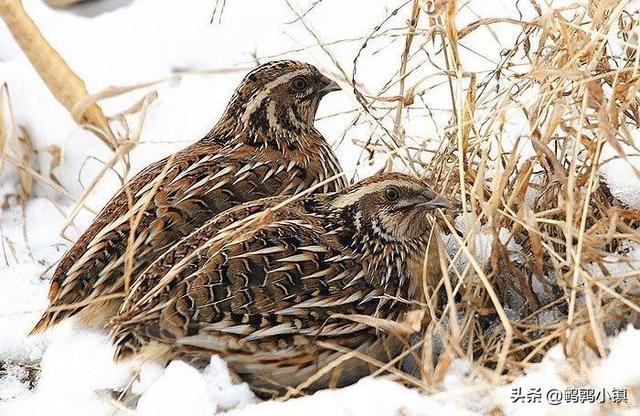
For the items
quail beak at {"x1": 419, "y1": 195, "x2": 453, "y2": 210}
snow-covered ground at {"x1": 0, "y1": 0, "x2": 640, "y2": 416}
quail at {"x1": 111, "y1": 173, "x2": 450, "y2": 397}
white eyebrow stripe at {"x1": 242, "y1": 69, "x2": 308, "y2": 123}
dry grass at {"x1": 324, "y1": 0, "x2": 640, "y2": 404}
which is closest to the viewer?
snow-covered ground at {"x1": 0, "y1": 0, "x2": 640, "y2": 416}

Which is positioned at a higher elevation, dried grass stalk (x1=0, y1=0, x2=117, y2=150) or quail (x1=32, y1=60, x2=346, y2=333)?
dried grass stalk (x1=0, y1=0, x2=117, y2=150)

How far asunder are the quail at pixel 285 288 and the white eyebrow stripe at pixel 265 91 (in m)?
0.58

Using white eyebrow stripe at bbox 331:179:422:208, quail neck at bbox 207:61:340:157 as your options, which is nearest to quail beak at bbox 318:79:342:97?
quail neck at bbox 207:61:340:157

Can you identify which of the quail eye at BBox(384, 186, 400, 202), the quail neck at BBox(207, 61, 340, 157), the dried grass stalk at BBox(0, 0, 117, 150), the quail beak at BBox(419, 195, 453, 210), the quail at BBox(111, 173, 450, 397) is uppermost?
the dried grass stalk at BBox(0, 0, 117, 150)

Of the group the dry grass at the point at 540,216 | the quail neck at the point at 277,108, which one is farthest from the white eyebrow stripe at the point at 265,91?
the dry grass at the point at 540,216

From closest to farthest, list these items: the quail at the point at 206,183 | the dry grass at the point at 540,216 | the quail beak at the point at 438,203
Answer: the dry grass at the point at 540,216, the quail beak at the point at 438,203, the quail at the point at 206,183

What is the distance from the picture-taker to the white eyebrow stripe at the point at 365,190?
10.5 feet

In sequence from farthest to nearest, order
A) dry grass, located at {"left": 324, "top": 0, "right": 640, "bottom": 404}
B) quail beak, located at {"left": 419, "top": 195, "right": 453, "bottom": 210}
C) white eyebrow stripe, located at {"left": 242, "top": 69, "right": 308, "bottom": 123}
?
white eyebrow stripe, located at {"left": 242, "top": 69, "right": 308, "bottom": 123}
quail beak, located at {"left": 419, "top": 195, "right": 453, "bottom": 210}
dry grass, located at {"left": 324, "top": 0, "right": 640, "bottom": 404}

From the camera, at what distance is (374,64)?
4742mm

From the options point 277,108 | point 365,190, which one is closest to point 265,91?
point 277,108

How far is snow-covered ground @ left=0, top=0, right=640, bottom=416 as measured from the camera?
2.69m

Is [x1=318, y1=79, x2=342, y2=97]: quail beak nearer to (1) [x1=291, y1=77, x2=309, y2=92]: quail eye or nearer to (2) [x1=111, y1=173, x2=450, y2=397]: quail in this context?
(1) [x1=291, y1=77, x2=309, y2=92]: quail eye

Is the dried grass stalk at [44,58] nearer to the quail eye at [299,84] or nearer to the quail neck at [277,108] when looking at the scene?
the quail neck at [277,108]

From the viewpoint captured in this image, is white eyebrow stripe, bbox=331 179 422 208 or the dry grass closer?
the dry grass
